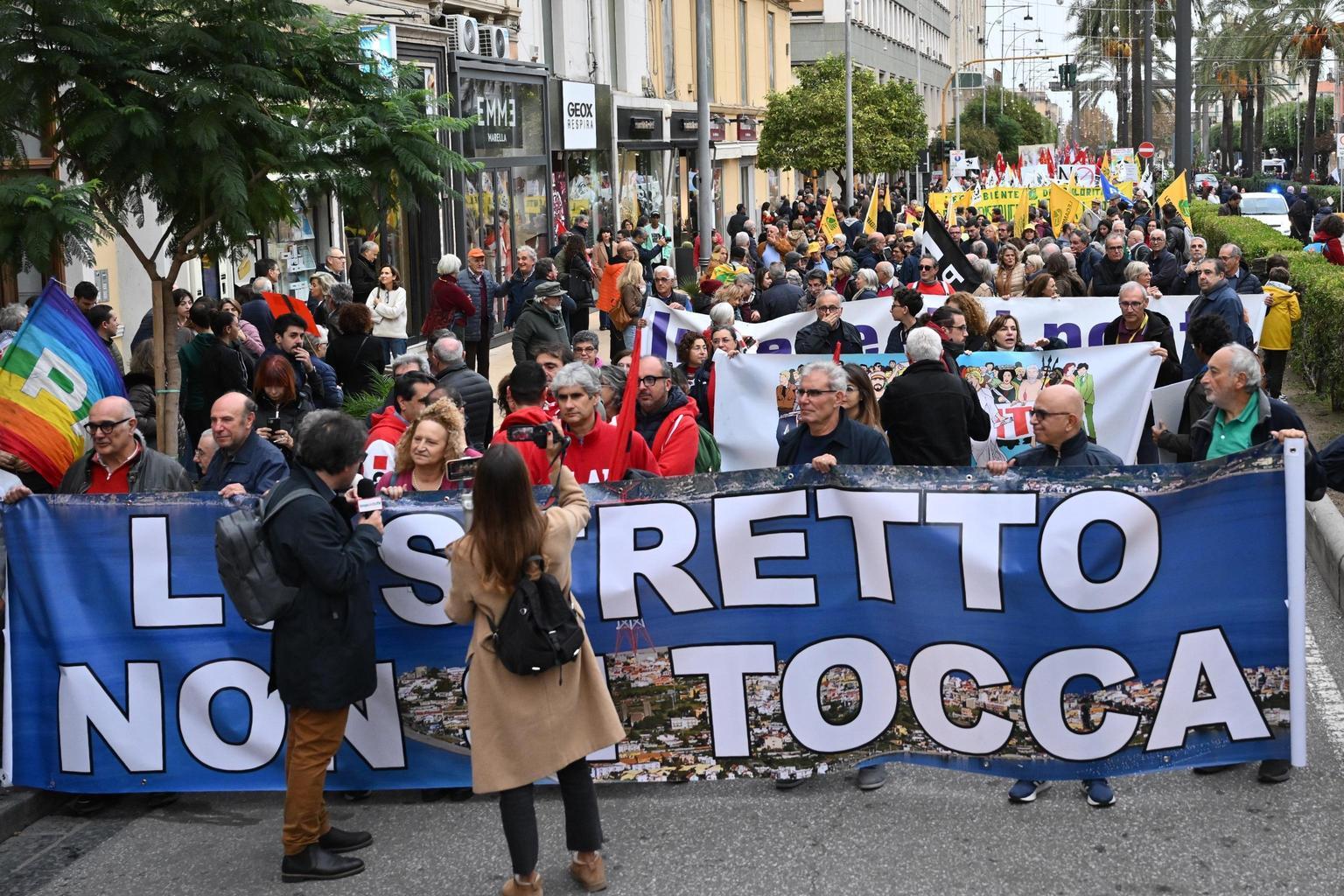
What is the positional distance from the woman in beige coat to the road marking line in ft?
10.2

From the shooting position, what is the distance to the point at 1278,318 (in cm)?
1344

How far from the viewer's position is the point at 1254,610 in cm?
572

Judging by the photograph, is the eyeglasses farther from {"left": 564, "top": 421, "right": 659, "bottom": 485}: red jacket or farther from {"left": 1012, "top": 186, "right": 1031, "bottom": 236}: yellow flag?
{"left": 1012, "top": 186, "right": 1031, "bottom": 236}: yellow flag

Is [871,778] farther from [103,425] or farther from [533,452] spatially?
[103,425]

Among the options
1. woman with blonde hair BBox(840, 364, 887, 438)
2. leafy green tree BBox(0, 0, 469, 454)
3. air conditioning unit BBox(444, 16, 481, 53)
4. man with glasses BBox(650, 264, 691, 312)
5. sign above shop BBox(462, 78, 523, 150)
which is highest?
air conditioning unit BBox(444, 16, 481, 53)

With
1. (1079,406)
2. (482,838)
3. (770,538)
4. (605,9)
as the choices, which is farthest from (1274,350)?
(605,9)

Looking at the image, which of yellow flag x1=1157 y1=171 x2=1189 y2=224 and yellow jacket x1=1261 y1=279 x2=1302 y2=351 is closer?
yellow jacket x1=1261 y1=279 x2=1302 y2=351

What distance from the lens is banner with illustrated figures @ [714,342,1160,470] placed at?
9.87 meters

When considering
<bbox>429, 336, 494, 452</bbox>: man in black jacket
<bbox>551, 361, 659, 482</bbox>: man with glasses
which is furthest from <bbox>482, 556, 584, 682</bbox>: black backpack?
<bbox>429, 336, 494, 452</bbox>: man in black jacket

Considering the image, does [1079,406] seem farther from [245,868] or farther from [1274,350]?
[1274,350]

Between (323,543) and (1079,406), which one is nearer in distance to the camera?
(323,543)

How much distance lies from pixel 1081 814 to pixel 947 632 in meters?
0.80

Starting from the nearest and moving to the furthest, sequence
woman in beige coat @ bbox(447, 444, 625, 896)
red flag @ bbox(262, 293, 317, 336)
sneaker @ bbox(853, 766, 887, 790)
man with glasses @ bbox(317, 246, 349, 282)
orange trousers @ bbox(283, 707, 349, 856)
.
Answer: woman in beige coat @ bbox(447, 444, 625, 896) < orange trousers @ bbox(283, 707, 349, 856) < sneaker @ bbox(853, 766, 887, 790) < red flag @ bbox(262, 293, 317, 336) < man with glasses @ bbox(317, 246, 349, 282)

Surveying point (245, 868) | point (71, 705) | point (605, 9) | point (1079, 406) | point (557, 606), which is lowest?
point (245, 868)
